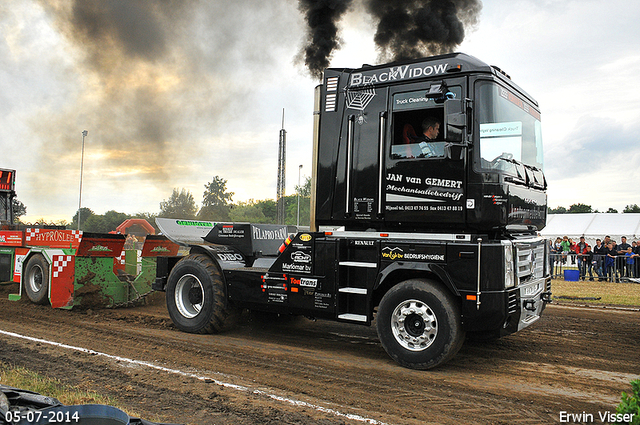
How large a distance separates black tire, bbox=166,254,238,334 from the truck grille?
13.8ft

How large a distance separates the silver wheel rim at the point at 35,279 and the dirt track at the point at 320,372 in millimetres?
1789

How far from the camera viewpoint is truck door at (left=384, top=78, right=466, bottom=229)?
5527mm

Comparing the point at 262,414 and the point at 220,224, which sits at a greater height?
the point at 220,224

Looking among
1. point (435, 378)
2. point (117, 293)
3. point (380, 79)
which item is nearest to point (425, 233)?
point (435, 378)

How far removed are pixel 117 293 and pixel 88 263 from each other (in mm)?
837

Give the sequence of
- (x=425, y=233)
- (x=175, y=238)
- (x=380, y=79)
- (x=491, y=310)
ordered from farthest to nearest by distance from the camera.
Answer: (x=175, y=238) → (x=380, y=79) → (x=425, y=233) → (x=491, y=310)

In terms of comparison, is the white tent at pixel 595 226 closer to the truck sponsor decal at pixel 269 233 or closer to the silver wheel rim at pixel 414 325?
the truck sponsor decal at pixel 269 233

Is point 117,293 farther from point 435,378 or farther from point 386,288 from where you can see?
point 435,378

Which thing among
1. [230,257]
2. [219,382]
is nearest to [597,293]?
[230,257]

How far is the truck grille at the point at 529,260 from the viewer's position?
5.59 meters

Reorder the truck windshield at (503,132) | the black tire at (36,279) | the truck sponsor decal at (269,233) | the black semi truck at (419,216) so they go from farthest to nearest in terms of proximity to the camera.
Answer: the black tire at (36,279), the truck sponsor decal at (269,233), the truck windshield at (503,132), the black semi truck at (419,216)

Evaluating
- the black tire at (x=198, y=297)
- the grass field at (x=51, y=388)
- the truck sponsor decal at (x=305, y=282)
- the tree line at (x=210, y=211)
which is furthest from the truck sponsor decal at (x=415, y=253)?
the tree line at (x=210, y=211)

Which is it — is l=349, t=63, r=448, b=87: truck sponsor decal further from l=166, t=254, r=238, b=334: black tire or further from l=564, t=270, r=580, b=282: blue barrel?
l=564, t=270, r=580, b=282: blue barrel

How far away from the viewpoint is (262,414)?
414 centimetres
